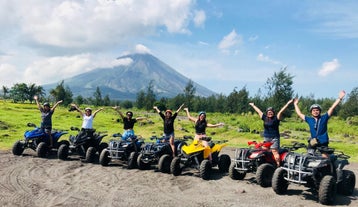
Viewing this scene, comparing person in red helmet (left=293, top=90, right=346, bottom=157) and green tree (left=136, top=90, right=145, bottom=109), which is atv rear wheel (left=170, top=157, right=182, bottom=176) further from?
green tree (left=136, top=90, right=145, bottom=109)

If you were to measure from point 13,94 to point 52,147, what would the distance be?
81.2 metres

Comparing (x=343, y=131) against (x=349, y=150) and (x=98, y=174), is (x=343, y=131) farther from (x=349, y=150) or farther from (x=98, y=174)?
(x=98, y=174)

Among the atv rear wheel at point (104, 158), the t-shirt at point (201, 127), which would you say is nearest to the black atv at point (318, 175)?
the t-shirt at point (201, 127)

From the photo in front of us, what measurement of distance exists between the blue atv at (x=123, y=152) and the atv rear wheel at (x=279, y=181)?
5.47 m

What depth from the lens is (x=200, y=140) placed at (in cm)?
1269

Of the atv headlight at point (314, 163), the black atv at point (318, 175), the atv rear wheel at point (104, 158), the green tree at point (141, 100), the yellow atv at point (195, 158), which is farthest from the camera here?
the green tree at point (141, 100)

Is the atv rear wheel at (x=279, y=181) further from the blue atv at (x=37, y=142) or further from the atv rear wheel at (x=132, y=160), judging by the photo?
the blue atv at (x=37, y=142)

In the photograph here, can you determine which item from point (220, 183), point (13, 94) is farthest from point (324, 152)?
point (13, 94)

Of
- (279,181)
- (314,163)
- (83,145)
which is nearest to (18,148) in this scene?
(83,145)

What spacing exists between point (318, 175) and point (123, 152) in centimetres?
683

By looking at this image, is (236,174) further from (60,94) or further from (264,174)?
(60,94)

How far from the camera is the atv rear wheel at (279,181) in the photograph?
31.3ft

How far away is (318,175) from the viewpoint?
922 centimetres

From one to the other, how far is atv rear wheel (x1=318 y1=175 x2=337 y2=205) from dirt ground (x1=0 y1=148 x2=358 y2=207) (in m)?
0.29
